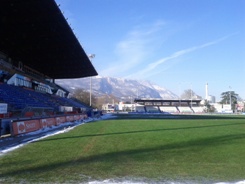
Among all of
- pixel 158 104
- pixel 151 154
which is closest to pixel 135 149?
pixel 151 154

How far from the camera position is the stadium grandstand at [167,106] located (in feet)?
437

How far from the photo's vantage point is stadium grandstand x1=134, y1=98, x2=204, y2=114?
437 ft

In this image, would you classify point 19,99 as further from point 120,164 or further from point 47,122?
point 120,164

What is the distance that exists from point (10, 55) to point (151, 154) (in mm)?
33992

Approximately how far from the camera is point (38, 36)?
3231cm

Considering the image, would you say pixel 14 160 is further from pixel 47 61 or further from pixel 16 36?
pixel 47 61

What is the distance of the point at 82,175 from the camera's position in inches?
318

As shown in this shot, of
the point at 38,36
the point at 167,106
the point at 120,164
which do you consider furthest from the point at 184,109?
the point at 120,164

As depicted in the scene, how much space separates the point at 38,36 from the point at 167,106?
109449 millimetres

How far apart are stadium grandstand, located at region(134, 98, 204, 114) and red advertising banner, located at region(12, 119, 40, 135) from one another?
356 feet

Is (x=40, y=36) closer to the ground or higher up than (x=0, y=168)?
higher up

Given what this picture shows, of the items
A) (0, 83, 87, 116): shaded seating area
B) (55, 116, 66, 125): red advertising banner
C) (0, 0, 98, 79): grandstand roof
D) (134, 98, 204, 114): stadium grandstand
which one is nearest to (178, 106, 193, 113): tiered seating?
(134, 98, 204, 114): stadium grandstand

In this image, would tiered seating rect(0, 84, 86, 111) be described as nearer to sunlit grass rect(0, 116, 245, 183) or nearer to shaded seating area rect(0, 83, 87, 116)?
shaded seating area rect(0, 83, 87, 116)

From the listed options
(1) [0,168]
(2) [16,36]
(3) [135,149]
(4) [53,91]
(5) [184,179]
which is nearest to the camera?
(5) [184,179]
